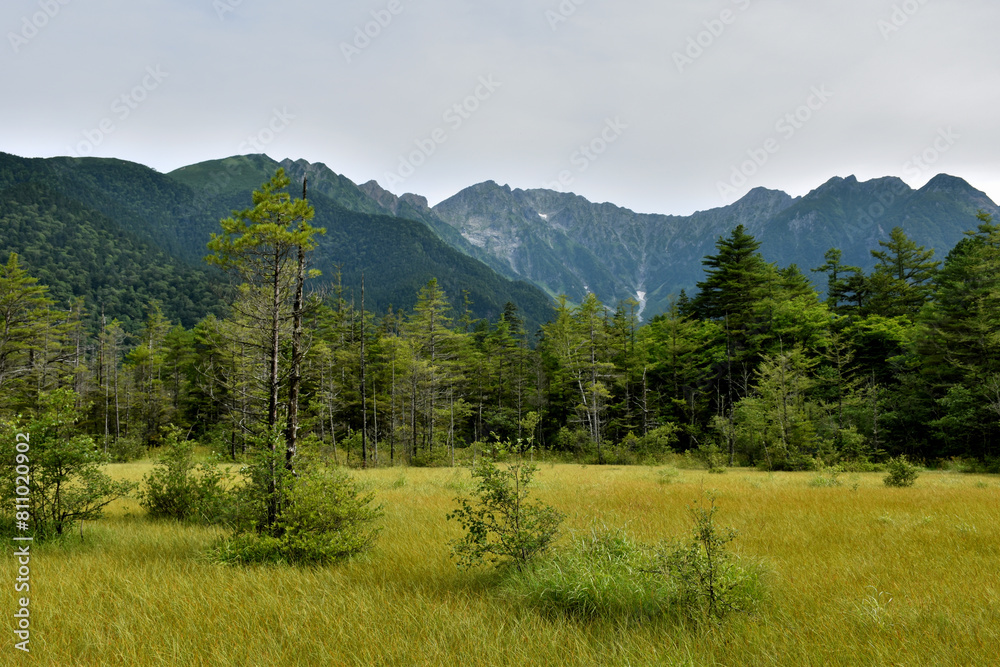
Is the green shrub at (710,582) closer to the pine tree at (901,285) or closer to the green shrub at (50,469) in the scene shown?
the green shrub at (50,469)

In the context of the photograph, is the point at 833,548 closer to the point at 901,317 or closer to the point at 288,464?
the point at 288,464

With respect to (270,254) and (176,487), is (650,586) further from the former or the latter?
(176,487)

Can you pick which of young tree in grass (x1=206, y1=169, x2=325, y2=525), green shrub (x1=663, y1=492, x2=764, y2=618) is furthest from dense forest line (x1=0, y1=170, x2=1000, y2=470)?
green shrub (x1=663, y1=492, x2=764, y2=618)

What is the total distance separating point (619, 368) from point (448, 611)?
3853 centimetres

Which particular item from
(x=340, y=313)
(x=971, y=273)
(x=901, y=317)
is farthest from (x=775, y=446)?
(x=340, y=313)

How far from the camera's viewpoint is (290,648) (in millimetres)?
3510

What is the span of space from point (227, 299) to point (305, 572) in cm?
542

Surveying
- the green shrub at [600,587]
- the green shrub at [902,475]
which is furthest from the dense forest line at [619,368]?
the green shrub at [902,475]

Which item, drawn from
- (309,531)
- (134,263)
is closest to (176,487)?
(309,531)

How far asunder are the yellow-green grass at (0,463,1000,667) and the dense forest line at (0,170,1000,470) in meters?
2.31

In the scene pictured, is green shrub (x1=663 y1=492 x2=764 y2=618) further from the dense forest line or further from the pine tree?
the pine tree

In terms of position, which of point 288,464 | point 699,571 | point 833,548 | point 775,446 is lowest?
point 775,446

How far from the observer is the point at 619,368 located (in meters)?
40.8

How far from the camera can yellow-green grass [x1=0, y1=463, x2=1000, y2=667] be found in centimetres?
333
